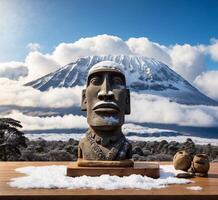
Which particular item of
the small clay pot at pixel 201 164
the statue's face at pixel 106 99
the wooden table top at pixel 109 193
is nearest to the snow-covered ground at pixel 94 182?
the wooden table top at pixel 109 193

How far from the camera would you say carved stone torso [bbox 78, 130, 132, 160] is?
371cm

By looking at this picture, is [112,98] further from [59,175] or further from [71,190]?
[71,190]

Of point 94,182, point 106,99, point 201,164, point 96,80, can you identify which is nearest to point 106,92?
point 106,99

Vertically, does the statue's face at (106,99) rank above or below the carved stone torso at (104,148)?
above

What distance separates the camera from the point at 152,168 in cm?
359

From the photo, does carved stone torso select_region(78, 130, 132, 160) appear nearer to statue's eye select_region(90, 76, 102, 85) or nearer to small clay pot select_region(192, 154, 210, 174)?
statue's eye select_region(90, 76, 102, 85)

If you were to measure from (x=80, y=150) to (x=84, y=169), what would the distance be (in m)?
0.37

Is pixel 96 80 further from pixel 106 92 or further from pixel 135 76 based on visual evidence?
pixel 135 76

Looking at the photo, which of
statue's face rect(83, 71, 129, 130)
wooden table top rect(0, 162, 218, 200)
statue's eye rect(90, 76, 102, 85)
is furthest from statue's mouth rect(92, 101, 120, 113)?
wooden table top rect(0, 162, 218, 200)

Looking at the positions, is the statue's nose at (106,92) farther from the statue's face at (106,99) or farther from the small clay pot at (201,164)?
the small clay pot at (201,164)

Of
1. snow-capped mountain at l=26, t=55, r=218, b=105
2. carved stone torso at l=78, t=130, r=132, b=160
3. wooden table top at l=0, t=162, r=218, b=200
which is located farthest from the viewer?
snow-capped mountain at l=26, t=55, r=218, b=105

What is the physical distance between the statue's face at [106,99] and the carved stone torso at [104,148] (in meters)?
0.11

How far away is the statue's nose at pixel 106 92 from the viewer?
3.83m

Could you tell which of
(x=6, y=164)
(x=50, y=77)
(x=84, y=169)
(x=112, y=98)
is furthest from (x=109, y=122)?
(x=50, y=77)
